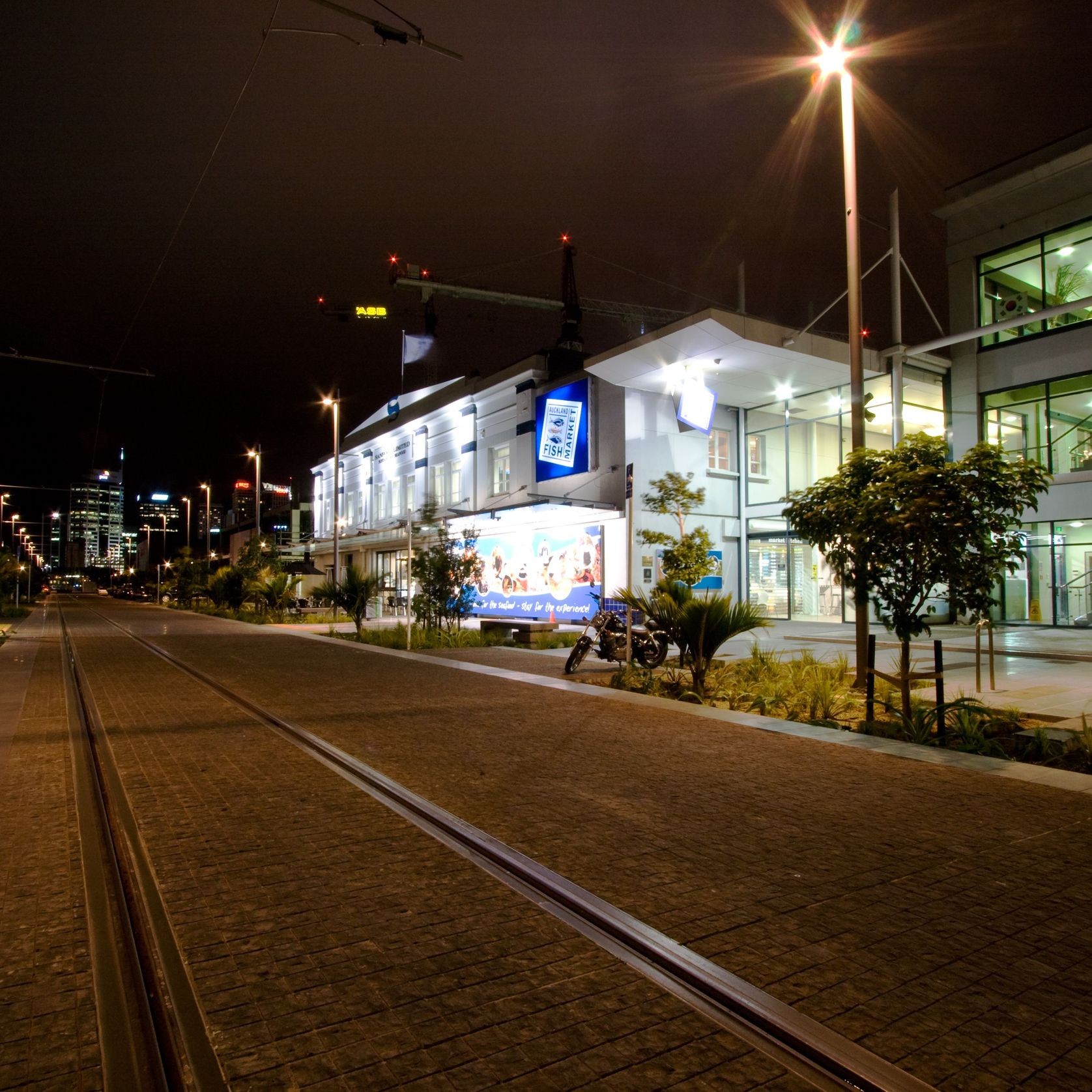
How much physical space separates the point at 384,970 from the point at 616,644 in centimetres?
1117

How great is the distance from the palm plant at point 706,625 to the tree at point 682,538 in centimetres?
763

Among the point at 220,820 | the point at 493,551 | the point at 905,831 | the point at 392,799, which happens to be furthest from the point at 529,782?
the point at 493,551

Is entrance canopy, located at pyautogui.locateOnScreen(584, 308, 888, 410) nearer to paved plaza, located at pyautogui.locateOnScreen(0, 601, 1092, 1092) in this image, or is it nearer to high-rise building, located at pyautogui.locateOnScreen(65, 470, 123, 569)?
paved plaza, located at pyautogui.locateOnScreen(0, 601, 1092, 1092)

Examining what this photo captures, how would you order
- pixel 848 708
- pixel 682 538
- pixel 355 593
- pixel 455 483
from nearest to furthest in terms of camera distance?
pixel 848 708, pixel 682 538, pixel 355 593, pixel 455 483

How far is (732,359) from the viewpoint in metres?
24.0

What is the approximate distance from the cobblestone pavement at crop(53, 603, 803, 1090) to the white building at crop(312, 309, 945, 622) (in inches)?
739

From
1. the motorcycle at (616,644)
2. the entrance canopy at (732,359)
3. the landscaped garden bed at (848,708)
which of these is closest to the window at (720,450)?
the entrance canopy at (732,359)

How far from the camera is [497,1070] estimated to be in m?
2.58

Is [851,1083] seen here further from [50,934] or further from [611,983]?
[50,934]

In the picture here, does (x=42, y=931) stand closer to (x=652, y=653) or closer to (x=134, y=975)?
(x=134, y=975)

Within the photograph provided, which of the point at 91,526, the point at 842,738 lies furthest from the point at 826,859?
the point at 91,526

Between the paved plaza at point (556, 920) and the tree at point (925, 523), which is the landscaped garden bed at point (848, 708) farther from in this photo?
the paved plaza at point (556, 920)

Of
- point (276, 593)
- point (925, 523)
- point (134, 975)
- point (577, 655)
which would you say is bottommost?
point (134, 975)

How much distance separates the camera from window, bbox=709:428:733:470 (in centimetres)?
2867
